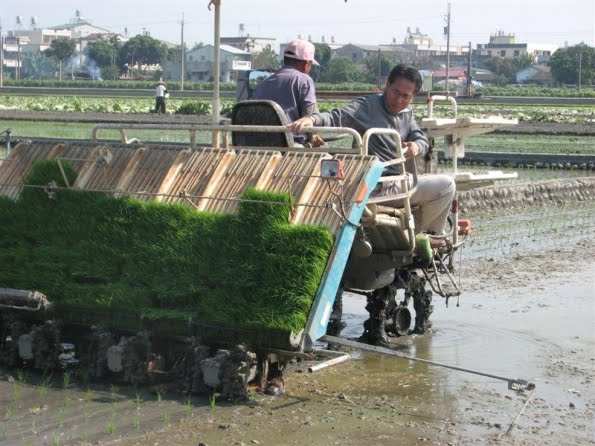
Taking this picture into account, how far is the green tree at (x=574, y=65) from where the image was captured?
4995 inches

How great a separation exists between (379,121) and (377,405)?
9.41ft

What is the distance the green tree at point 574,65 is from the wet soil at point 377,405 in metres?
119

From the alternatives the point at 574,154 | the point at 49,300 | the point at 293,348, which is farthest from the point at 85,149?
the point at 574,154

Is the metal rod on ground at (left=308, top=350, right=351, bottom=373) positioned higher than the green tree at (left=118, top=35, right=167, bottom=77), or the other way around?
the green tree at (left=118, top=35, right=167, bottom=77)

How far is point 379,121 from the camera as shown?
33.2 ft

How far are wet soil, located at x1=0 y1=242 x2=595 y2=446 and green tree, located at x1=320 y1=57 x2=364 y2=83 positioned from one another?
101131mm

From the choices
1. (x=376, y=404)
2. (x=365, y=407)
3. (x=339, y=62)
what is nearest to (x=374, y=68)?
(x=339, y=62)

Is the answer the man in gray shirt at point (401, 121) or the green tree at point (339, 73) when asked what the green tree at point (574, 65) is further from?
the man in gray shirt at point (401, 121)

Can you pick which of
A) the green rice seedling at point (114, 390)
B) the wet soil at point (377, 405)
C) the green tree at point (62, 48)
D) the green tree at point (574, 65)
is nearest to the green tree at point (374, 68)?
the green tree at point (574, 65)

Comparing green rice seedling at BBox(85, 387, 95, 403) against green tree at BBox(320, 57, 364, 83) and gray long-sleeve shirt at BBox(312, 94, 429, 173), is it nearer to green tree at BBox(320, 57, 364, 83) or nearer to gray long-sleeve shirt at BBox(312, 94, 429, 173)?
gray long-sleeve shirt at BBox(312, 94, 429, 173)

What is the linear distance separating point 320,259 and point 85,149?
265 cm

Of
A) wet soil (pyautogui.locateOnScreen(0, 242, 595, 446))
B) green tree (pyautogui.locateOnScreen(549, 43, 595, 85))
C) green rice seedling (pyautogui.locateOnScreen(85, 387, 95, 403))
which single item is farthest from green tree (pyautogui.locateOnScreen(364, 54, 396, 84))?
green rice seedling (pyautogui.locateOnScreen(85, 387, 95, 403))

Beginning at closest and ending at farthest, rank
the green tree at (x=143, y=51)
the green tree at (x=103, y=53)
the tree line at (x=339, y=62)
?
the tree line at (x=339, y=62) < the green tree at (x=143, y=51) < the green tree at (x=103, y=53)

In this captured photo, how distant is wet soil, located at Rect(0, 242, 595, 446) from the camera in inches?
293
